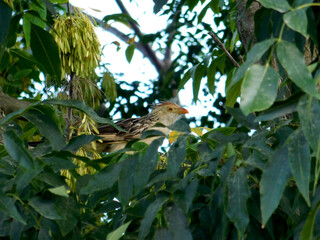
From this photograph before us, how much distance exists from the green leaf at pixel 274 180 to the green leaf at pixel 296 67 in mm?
242

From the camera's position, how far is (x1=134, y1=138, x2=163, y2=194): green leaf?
2.20m

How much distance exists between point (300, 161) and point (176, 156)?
60cm

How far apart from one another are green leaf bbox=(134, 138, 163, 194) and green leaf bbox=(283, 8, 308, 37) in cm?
74

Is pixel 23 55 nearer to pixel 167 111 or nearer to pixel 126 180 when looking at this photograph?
pixel 126 180

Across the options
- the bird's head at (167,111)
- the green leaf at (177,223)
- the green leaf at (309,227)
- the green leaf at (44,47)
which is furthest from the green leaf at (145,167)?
the bird's head at (167,111)

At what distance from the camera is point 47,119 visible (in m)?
2.54

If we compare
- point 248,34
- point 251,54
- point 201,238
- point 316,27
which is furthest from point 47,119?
point 248,34

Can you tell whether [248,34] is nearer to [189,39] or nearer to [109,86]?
[109,86]

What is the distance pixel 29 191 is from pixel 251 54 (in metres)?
1.08

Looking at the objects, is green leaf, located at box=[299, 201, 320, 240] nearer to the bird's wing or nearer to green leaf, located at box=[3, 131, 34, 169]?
green leaf, located at box=[3, 131, 34, 169]

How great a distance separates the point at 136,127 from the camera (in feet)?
20.1

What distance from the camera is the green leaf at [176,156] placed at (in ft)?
7.48

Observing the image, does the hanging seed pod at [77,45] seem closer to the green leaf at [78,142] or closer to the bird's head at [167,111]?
the green leaf at [78,142]

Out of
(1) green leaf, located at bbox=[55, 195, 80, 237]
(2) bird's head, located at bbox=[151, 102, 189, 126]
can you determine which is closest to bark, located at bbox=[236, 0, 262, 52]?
(1) green leaf, located at bbox=[55, 195, 80, 237]
